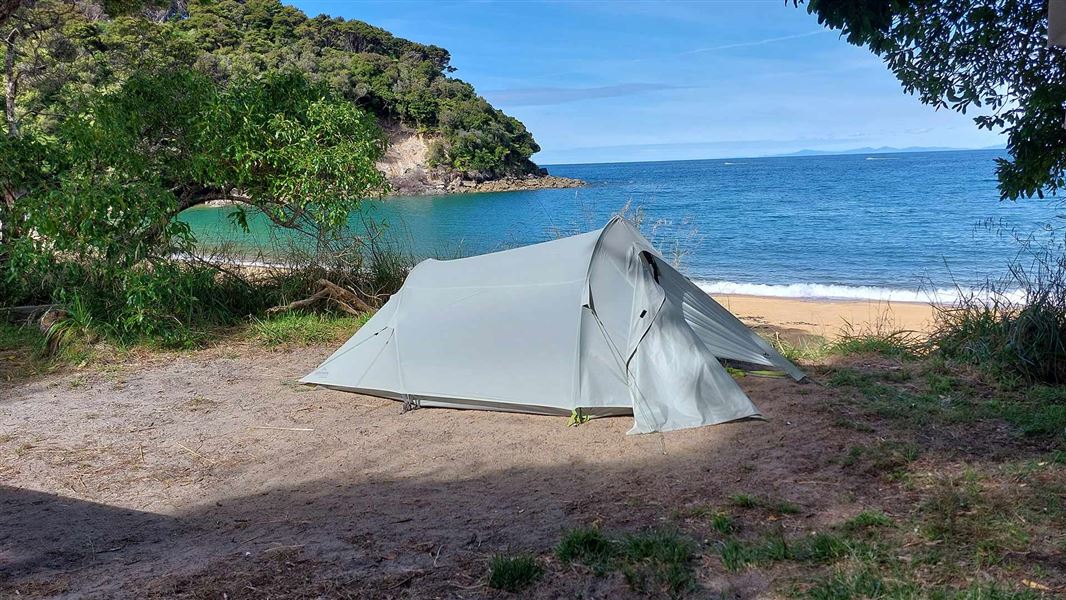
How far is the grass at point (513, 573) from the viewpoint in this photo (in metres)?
3.37

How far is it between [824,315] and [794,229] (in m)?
20.8

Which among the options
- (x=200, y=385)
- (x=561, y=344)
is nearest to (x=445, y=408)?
(x=561, y=344)

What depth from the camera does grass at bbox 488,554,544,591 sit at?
3373mm

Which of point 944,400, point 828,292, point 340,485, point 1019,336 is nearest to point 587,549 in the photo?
point 340,485

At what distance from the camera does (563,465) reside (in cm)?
527

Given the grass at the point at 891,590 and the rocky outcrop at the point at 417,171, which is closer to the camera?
the grass at the point at 891,590

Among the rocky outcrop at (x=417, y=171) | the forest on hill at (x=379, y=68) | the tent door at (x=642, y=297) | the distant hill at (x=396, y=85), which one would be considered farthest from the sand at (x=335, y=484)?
the rocky outcrop at (x=417, y=171)

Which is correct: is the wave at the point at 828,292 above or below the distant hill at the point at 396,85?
below

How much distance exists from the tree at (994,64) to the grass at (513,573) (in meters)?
4.09

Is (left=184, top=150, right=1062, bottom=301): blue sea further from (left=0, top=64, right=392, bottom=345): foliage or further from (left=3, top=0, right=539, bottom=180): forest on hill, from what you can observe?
(left=3, top=0, right=539, bottom=180): forest on hill

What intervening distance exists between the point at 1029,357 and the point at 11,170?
399 inches

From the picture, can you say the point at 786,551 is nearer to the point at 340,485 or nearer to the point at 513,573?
the point at 513,573

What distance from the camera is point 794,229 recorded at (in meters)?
32.0

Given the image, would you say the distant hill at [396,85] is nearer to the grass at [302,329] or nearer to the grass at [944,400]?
the grass at [302,329]
